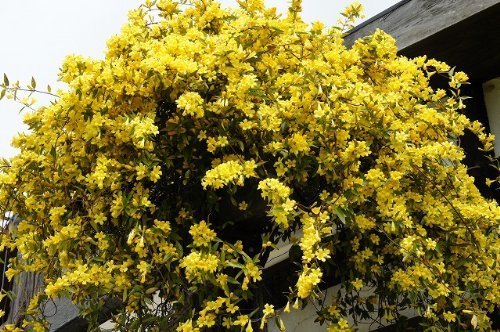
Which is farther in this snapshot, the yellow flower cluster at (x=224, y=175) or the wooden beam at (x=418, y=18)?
the wooden beam at (x=418, y=18)

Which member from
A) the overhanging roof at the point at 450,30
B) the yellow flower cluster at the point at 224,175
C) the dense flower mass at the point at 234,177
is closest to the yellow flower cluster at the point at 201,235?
the dense flower mass at the point at 234,177

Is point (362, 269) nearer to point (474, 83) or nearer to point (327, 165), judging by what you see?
point (327, 165)

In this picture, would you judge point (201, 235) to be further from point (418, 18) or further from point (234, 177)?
point (418, 18)

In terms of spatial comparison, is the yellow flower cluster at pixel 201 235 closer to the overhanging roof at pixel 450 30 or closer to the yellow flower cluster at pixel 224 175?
the yellow flower cluster at pixel 224 175

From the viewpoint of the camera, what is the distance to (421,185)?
82.3 inches

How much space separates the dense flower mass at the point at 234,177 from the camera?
6.15 feet

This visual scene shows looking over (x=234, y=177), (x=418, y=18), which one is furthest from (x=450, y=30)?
(x=234, y=177)

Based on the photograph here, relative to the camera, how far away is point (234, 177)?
179 cm

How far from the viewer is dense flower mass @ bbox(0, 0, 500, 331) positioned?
6.15ft

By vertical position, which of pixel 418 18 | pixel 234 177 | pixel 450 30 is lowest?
pixel 234 177

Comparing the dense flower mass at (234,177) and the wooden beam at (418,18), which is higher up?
the wooden beam at (418,18)

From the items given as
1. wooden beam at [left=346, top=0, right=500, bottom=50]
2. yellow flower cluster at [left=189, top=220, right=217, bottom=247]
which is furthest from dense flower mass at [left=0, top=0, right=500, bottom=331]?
wooden beam at [left=346, top=0, right=500, bottom=50]

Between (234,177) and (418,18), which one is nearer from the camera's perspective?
(234,177)

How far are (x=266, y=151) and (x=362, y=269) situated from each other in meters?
0.55
